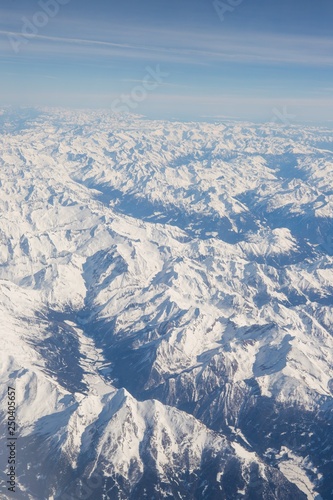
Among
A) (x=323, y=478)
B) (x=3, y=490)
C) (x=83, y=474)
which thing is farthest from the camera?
(x=323, y=478)

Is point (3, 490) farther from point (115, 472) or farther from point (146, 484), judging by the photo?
point (146, 484)

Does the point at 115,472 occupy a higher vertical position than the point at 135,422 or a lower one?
lower

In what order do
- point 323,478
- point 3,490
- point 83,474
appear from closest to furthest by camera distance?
point 3,490, point 83,474, point 323,478

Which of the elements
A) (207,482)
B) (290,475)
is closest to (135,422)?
(207,482)

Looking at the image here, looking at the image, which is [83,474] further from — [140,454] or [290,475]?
[290,475]

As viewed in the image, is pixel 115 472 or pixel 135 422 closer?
pixel 115 472

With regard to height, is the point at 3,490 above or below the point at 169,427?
below

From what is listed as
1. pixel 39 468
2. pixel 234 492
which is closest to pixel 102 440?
pixel 39 468

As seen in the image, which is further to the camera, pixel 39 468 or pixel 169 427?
pixel 169 427
